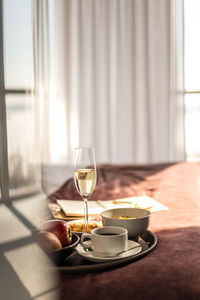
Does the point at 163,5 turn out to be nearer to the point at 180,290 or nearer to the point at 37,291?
the point at 180,290

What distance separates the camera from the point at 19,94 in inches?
10.3

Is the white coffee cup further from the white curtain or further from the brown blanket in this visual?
the white curtain

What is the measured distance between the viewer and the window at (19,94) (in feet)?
0.84

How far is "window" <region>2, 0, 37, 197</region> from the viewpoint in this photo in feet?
0.84

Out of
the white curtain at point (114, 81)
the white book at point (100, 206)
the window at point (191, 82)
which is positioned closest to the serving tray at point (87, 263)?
the white book at point (100, 206)

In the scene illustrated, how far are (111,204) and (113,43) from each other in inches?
109

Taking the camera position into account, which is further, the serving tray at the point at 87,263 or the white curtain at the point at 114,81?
the white curtain at the point at 114,81

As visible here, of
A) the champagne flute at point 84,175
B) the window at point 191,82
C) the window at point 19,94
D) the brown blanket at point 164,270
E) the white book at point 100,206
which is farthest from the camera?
the window at point 191,82

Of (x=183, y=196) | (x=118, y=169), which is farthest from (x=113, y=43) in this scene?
(x=183, y=196)

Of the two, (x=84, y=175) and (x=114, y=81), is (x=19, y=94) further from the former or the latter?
(x=114, y=81)

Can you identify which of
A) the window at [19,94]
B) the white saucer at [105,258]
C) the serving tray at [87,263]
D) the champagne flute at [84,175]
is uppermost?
the window at [19,94]

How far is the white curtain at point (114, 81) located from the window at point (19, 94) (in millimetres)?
3342

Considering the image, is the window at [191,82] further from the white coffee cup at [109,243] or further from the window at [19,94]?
the window at [19,94]

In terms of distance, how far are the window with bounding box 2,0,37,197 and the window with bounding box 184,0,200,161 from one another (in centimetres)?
351
